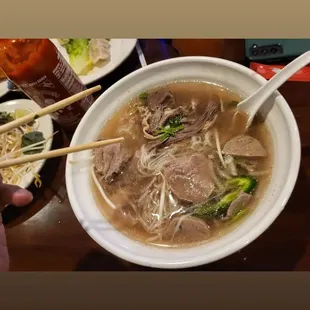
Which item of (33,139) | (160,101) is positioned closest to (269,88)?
(160,101)

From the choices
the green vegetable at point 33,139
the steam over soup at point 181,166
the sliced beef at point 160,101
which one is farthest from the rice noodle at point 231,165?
the green vegetable at point 33,139

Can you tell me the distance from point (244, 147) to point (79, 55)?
28.3 inches

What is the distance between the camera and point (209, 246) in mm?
839

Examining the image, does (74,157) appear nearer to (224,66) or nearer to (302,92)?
(224,66)

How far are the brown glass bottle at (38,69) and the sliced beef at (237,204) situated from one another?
0.52 m

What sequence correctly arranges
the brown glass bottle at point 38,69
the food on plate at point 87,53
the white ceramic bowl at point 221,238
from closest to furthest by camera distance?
the white ceramic bowl at point 221,238 < the brown glass bottle at point 38,69 < the food on plate at point 87,53

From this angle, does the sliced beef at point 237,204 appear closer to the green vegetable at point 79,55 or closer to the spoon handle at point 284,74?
the spoon handle at point 284,74

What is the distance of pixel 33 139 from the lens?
4.11 ft

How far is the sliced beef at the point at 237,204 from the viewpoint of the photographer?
2.95 feet

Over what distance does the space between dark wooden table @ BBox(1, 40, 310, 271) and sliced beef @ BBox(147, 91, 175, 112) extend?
0.27m

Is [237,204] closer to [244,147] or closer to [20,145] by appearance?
[244,147]

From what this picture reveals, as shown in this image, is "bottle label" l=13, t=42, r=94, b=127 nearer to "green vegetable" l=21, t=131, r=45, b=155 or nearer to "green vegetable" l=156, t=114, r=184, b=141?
"green vegetable" l=21, t=131, r=45, b=155

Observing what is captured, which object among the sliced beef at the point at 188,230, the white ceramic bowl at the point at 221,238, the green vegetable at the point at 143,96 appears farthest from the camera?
the green vegetable at the point at 143,96
